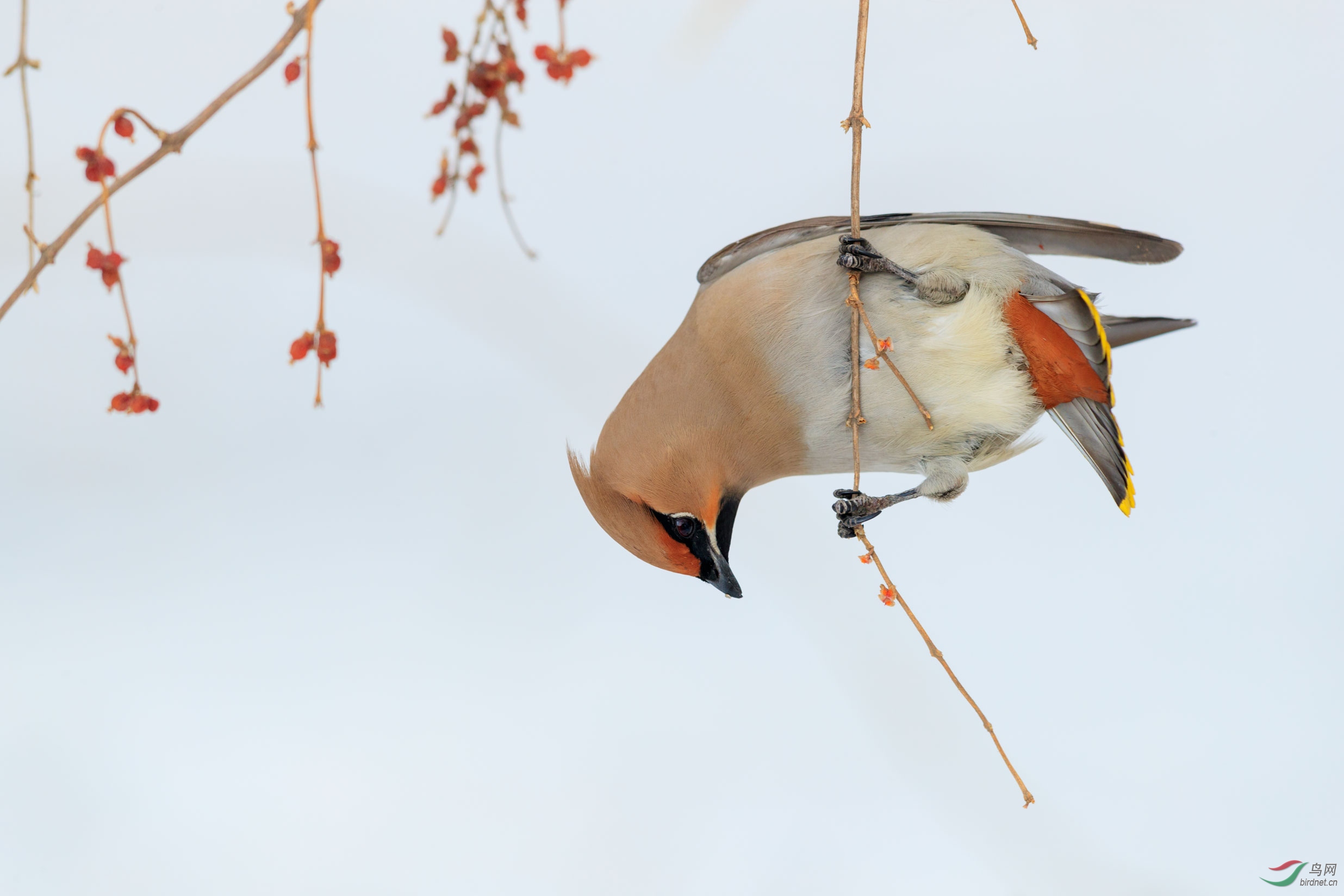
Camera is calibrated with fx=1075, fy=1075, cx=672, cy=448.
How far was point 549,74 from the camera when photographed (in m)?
1.85

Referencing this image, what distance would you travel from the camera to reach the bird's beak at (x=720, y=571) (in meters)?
2.30

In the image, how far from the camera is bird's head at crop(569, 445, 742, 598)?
2.26 meters

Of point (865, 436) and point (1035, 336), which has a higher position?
point (1035, 336)

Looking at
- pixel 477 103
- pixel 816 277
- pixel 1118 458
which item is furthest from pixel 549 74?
pixel 1118 458

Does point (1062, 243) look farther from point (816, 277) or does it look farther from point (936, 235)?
point (816, 277)

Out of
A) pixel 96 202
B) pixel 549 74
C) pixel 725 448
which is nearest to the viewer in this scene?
pixel 96 202

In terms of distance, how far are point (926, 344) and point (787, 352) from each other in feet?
0.90

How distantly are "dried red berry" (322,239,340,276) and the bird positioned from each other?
2.80ft

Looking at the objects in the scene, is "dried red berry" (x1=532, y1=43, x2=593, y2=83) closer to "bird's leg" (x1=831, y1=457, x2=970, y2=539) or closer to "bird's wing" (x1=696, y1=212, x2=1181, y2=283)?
"bird's wing" (x1=696, y1=212, x2=1181, y2=283)

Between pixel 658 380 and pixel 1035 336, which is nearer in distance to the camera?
pixel 1035 336

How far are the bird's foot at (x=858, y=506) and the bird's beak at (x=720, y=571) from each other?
0.84ft
